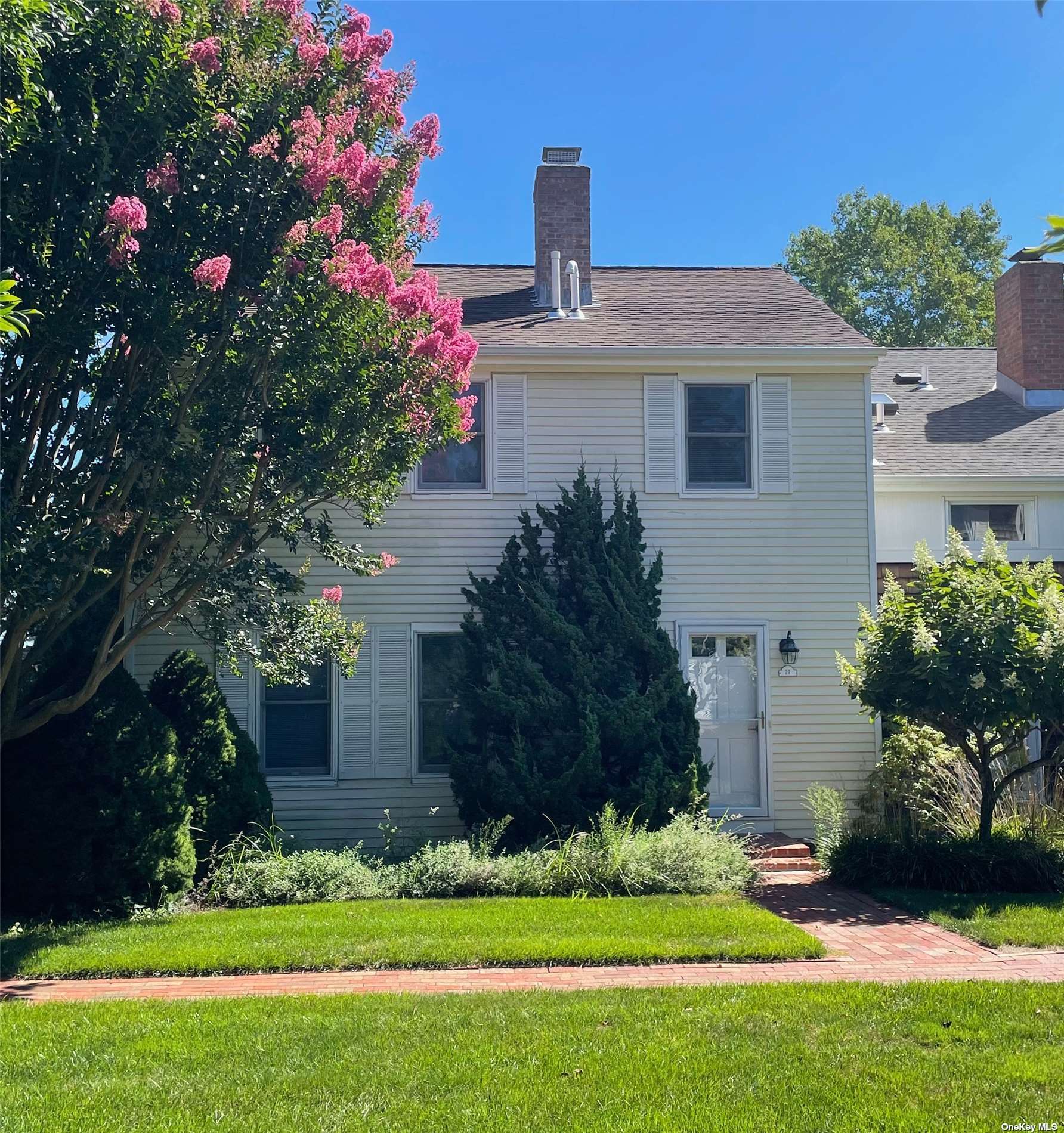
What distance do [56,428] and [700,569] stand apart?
7.11 meters

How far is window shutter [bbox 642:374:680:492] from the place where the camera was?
1298cm

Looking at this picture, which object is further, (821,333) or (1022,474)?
(1022,474)

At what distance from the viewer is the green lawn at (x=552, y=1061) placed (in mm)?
4773

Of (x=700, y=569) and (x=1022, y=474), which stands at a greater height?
(x=1022, y=474)

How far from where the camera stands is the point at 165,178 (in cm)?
788

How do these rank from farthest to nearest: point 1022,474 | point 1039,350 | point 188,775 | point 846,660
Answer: point 1039,350, point 1022,474, point 846,660, point 188,775

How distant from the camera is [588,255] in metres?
15.0

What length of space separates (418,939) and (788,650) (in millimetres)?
6312

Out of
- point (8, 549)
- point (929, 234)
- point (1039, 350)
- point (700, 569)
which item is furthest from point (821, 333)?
point (929, 234)

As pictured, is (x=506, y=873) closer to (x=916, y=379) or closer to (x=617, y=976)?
(x=617, y=976)

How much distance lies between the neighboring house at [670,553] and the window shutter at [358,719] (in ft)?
0.07

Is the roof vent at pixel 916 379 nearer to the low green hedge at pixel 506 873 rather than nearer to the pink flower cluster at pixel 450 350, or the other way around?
the low green hedge at pixel 506 873

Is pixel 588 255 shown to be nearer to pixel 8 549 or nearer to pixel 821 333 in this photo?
pixel 821 333

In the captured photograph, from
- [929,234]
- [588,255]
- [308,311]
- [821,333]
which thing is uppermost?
[929,234]
